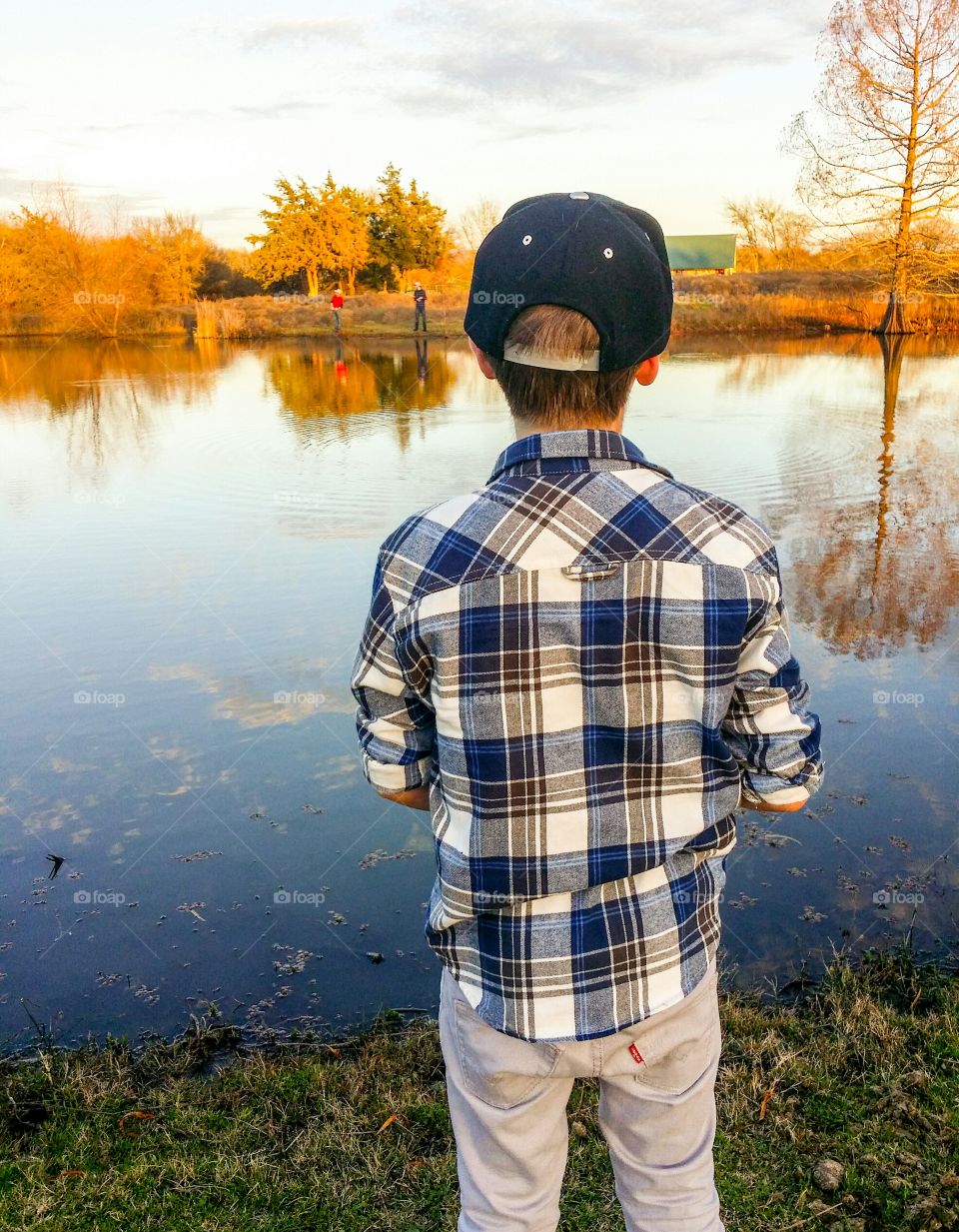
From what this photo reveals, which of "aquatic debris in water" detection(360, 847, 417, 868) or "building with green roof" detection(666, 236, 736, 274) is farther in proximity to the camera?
"building with green roof" detection(666, 236, 736, 274)

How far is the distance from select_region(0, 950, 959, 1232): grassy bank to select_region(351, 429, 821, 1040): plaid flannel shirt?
40.8 inches

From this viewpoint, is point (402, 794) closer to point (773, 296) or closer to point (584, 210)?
point (584, 210)

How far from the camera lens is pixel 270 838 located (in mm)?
3266

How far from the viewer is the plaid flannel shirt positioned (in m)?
1.15

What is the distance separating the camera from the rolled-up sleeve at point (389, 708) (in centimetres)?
125

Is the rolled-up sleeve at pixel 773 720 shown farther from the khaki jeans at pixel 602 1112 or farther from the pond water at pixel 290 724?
the pond water at pixel 290 724

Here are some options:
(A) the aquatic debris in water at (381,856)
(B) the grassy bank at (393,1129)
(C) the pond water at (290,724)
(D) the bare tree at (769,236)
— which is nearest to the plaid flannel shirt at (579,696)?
(B) the grassy bank at (393,1129)

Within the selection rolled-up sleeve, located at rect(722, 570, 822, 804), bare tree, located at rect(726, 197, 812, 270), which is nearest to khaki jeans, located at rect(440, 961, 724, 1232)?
rolled-up sleeve, located at rect(722, 570, 822, 804)

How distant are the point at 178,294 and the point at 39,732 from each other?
112ft

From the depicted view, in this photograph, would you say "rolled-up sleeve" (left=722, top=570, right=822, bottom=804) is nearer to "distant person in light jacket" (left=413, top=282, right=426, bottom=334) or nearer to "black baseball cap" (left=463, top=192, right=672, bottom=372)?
"black baseball cap" (left=463, top=192, right=672, bottom=372)

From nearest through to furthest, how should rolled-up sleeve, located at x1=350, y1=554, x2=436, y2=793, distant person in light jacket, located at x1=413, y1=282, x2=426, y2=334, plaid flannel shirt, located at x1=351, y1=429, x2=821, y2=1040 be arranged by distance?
plaid flannel shirt, located at x1=351, y1=429, x2=821, y2=1040
rolled-up sleeve, located at x1=350, y1=554, x2=436, y2=793
distant person in light jacket, located at x1=413, y1=282, x2=426, y2=334

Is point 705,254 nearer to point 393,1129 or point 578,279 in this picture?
point 393,1129

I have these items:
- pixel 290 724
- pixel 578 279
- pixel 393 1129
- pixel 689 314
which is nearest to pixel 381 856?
pixel 290 724

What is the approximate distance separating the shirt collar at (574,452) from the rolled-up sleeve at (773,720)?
0.82 ft
